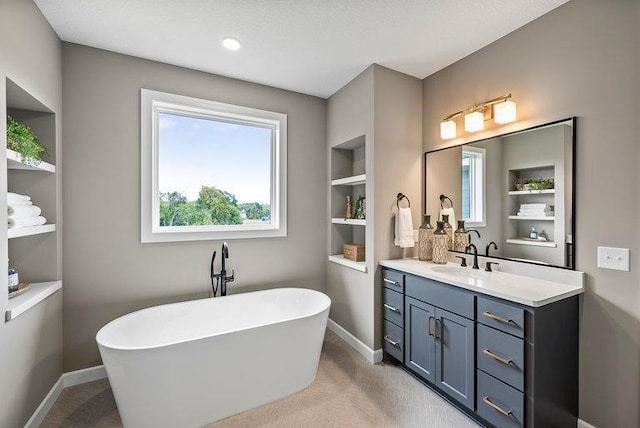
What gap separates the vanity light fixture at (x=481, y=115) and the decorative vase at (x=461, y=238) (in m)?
0.79

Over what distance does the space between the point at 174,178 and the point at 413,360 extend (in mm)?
2620

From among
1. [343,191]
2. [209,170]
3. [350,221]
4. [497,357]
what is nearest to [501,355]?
[497,357]

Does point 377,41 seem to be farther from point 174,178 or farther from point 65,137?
point 65,137

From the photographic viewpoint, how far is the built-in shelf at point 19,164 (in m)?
1.55

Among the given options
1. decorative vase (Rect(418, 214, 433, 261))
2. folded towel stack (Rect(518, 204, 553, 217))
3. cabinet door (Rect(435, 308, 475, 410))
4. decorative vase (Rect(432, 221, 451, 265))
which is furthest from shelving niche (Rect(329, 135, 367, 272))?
folded towel stack (Rect(518, 204, 553, 217))

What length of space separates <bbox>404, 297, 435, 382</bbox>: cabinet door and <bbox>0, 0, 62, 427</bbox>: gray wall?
8.10ft

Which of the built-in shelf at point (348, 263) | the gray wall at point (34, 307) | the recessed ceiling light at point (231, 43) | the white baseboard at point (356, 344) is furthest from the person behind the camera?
the built-in shelf at point (348, 263)

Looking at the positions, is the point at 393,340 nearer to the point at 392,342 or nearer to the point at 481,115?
the point at 392,342

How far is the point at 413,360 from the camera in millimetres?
2197

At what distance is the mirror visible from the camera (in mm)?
1760

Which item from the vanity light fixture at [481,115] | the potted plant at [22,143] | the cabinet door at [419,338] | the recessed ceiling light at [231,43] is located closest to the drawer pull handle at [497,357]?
the cabinet door at [419,338]

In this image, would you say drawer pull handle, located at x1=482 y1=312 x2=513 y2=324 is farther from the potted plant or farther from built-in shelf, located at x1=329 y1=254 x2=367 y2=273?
the potted plant

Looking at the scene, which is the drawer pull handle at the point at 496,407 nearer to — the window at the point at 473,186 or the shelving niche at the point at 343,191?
the window at the point at 473,186

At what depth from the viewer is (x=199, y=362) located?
1697 millimetres
